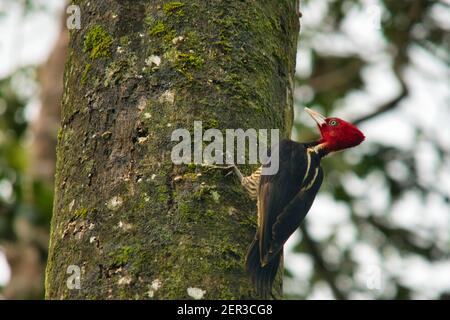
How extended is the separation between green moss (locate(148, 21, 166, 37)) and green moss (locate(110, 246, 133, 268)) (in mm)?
1124

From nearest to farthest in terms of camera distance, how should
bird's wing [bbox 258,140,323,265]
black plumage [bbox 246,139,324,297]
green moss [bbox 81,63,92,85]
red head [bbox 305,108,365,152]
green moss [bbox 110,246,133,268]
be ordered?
green moss [bbox 110,246,133,268] < black plumage [bbox 246,139,324,297] < bird's wing [bbox 258,140,323,265] < green moss [bbox 81,63,92,85] < red head [bbox 305,108,365,152]

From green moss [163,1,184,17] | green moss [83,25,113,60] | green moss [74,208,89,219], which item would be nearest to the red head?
green moss [163,1,184,17]

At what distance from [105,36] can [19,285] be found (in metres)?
4.69

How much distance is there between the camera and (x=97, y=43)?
12.0ft

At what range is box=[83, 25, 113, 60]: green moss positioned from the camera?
11.8 feet

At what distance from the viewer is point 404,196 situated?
9078mm

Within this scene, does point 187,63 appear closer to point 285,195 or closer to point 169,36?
point 169,36

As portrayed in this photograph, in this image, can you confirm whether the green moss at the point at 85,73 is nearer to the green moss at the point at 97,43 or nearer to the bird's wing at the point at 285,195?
the green moss at the point at 97,43

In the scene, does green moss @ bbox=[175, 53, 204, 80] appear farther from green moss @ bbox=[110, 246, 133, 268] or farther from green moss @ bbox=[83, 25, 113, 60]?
green moss @ bbox=[110, 246, 133, 268]

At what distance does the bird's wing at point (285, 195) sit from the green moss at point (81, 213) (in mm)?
771

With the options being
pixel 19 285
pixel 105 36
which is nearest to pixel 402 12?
pixel 19 285

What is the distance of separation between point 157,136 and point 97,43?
0.65 metres

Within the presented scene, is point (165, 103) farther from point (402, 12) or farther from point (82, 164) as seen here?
point (402, 12)
